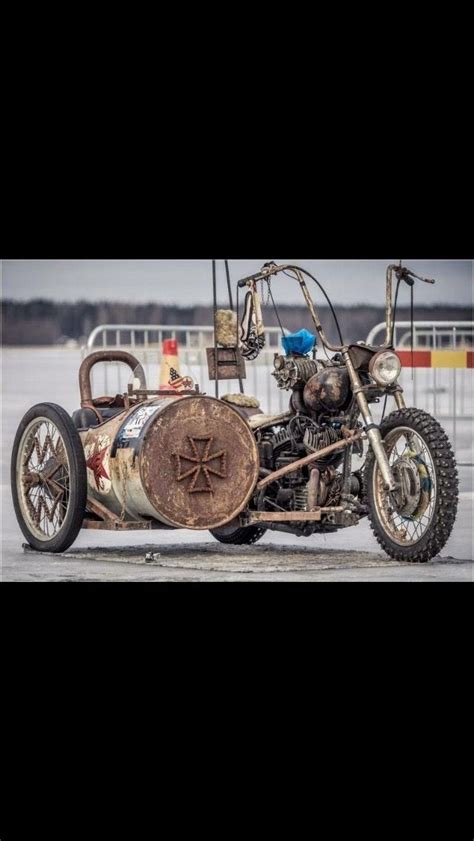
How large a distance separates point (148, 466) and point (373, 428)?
1.21m

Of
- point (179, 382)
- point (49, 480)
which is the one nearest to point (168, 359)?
point (179, 382)

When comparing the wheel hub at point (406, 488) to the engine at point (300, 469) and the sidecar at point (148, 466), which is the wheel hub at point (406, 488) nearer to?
the engine at point (300, 469)

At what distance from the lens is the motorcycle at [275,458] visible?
7.77 metres

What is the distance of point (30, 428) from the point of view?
9.10 meters

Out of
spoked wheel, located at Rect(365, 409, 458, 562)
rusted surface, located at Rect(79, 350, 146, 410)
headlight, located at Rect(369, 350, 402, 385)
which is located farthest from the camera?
rusted surface, located at Rect(79, 350, 146, 410)

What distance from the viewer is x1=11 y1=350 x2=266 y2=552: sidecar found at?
809 centimetres

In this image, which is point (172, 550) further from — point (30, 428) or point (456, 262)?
point (456, 262)

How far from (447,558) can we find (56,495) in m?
2.26

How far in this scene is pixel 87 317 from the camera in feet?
60.8

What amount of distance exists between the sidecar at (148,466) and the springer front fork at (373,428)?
2.13 ft

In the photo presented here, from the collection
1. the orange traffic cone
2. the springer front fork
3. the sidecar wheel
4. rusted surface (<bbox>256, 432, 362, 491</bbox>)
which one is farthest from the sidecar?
the orange traffic cone

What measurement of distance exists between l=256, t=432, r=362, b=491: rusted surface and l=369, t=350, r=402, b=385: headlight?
383 millimetres

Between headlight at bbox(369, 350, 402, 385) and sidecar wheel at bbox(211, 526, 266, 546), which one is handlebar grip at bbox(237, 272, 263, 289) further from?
sidecar wheel at bbox(211, 526, 266, 546)

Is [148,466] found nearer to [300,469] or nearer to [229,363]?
[300,469]
